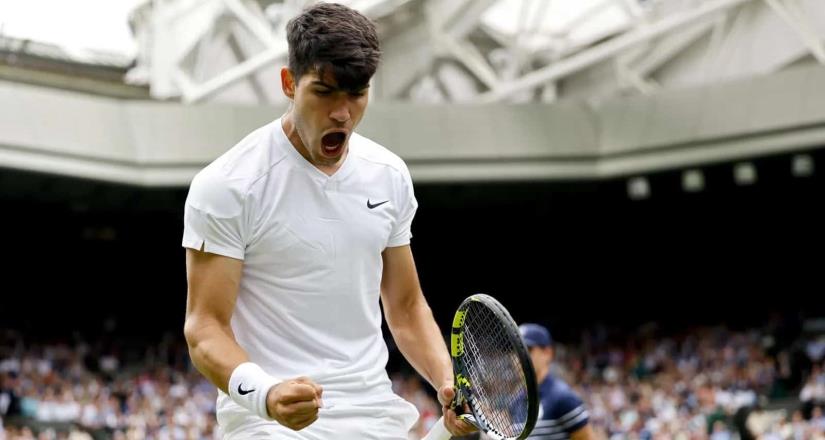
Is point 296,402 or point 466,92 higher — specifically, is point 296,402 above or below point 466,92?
above

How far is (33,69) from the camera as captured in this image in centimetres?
2550

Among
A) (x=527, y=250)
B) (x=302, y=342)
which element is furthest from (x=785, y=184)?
(x=302, y=342)

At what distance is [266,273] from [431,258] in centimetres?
2781

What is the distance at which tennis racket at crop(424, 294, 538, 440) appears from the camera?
13.6ft

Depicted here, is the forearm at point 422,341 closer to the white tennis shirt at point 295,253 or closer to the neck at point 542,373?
the white tennis shirt at point 295,253

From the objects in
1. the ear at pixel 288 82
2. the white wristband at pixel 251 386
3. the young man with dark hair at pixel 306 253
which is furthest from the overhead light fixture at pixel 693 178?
the white wristband at pixel 251 386

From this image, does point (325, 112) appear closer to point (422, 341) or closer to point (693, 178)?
point (422, 341)

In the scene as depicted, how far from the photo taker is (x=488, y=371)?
432cm

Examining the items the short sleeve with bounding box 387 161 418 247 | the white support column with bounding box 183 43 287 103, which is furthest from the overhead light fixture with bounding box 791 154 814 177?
the short sleeve with bounding box 387 161 418 247

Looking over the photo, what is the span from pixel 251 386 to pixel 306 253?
48 centimetres


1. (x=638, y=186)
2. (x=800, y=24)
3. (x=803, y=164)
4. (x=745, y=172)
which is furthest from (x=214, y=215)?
(x=638, y=186)

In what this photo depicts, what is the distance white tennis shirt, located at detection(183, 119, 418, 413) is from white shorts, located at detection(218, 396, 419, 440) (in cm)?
Answer: 3

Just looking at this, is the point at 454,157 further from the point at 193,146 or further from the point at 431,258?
the point at 431,258

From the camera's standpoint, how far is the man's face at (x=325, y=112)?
382 centimetres
